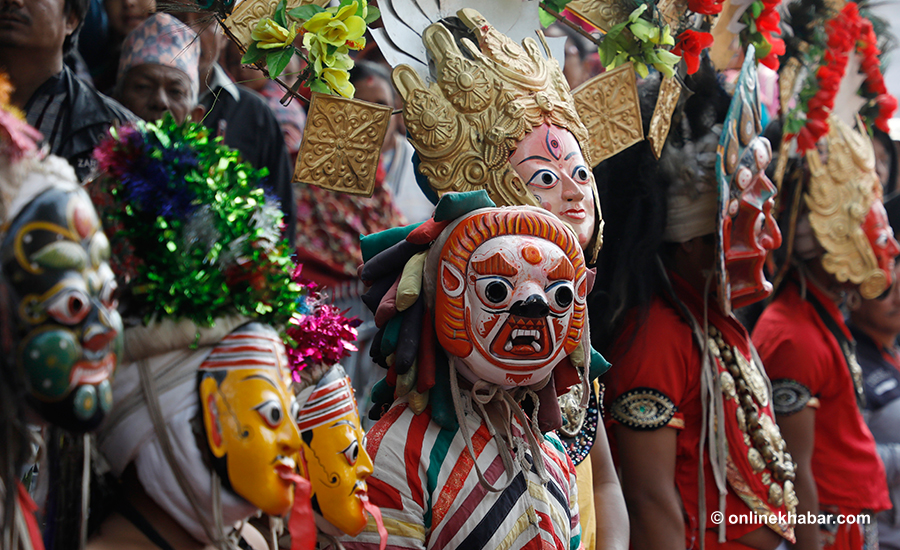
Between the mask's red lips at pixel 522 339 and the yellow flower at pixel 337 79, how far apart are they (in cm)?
88

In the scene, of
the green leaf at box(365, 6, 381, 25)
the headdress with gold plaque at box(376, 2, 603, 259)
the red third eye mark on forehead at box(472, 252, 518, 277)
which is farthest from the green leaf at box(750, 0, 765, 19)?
the red third eye mark on forehead at box(472, 252, 518, 277)

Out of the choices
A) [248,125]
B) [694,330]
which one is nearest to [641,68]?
[694,330]

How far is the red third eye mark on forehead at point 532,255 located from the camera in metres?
1.92

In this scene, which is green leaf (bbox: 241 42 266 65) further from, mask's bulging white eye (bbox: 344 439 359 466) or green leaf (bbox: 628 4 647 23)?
green leaf (bbox: 628 4 647 23)

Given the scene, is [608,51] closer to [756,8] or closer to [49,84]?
[756,8]

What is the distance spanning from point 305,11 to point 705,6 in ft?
4.76

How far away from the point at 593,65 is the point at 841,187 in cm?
194

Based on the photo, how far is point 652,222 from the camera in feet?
10.3

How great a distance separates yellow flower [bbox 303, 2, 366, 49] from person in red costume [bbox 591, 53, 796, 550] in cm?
126

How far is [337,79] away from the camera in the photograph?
2.38m

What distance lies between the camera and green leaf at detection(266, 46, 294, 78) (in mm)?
2281

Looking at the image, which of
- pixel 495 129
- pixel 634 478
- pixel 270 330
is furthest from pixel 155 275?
pixel 634 478

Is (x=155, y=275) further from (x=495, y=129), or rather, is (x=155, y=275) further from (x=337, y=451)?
(x=495, y=129)

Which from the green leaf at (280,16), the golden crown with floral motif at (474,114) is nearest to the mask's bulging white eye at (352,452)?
the golden crown with floral motif at (474,114)
